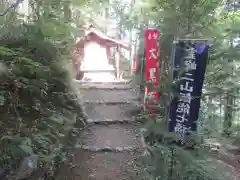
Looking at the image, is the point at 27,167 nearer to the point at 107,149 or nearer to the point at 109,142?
the point at 107,149

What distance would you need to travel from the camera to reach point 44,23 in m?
4.37

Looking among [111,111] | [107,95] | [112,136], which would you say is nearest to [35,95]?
[112,136]

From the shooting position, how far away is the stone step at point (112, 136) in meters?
5.68

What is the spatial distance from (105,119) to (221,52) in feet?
12.4

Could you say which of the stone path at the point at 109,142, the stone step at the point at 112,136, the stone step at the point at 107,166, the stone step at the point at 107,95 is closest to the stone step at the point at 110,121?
the stone path at the point at 109,142

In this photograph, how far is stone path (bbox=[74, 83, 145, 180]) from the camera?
4.53 metres

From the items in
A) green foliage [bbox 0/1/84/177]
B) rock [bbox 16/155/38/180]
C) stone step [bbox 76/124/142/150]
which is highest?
green foliage [bbox 0/1/84/177]

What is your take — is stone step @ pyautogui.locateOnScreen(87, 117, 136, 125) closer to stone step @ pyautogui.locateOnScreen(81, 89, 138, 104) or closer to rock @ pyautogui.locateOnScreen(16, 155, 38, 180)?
stone step @ pyautogui.locateOnScreen(81, 89, 138, 104)

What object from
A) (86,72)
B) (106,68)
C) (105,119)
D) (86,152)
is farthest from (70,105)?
(106,68)

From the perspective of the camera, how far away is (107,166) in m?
4.79

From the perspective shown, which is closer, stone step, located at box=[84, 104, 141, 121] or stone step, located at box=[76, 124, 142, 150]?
stone step, located at box=[76, 124, 142, 150]

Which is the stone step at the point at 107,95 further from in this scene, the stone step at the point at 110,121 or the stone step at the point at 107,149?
the stone step at the point at 107,149

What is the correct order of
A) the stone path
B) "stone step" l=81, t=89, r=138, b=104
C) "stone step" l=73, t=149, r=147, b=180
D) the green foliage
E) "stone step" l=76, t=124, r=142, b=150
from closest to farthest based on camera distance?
the green foliage, "stone step" l=73, t=149, r=147, b=180, the stone path, "stone step" l=76, t=124, r=142, b=150, "stone step" l=81, t=89, r=138, b=104

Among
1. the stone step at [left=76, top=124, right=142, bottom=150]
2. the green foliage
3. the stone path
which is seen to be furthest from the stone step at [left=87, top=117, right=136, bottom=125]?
the green foliage
